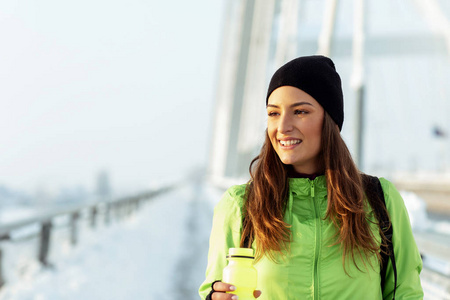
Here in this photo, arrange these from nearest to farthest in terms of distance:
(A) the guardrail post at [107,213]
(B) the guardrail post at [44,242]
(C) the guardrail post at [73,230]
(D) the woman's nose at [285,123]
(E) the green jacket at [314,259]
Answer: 1. (E) the green jacket at [314,259]
2. (D) the woman's nose at [285,123]
3. (B) the guardrail post at [44,242]
4. (C) the guardrail post at [73,230]
5. (A) the guardrail post at [107,213]

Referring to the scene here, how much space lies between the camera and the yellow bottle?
1.85 m

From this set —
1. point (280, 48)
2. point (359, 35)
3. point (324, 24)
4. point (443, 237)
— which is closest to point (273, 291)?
point (443, 237)

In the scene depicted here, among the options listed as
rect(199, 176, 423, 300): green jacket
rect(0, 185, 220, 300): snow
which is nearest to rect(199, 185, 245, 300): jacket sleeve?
rect(199, 176, 423, 300): green jacket

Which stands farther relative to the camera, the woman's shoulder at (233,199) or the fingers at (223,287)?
the woman's shoulder at (233,199)

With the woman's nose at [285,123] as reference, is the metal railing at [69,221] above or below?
below

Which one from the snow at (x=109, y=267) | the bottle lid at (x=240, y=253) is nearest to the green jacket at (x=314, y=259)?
the bottle lid at (x=240, y=253)

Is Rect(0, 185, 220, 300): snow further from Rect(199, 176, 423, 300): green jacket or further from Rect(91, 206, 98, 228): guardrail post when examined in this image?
Rect(199, 176, 423, 300): green jacket

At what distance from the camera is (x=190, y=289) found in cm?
641

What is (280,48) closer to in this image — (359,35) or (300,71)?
(359,35)

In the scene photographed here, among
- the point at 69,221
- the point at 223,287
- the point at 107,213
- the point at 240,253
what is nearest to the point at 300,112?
the point at 240,253

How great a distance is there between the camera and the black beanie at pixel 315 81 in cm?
214

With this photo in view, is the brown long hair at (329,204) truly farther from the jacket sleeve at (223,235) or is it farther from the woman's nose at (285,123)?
the woman's nose at (285,123)

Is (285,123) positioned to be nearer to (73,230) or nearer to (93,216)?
(73,230)

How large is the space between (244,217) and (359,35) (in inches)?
345
